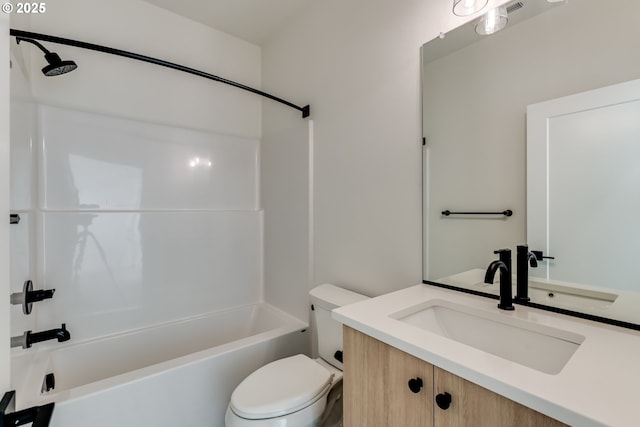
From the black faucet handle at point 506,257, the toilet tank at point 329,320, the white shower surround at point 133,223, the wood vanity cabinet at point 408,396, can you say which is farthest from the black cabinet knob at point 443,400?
the white shower surround at point 133,223

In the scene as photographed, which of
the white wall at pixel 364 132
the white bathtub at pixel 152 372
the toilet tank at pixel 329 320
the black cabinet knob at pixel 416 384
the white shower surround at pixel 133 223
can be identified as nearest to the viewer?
the black cabinet knob at pixel 416 384

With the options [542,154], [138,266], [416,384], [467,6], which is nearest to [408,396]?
[416,384]

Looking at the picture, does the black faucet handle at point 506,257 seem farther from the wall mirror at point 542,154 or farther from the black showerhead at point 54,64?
the black showerhead at point 54,64

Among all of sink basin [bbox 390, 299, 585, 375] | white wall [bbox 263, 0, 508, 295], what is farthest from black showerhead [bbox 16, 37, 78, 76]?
sink basin [bbox 390, 299, 585, 375]

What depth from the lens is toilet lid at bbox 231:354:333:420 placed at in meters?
1.14

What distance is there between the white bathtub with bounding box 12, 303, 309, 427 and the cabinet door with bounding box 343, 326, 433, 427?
88 cm

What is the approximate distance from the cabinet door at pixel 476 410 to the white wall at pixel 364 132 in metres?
0.71

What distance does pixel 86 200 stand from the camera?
182 cm

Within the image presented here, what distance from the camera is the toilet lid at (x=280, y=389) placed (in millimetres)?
1144

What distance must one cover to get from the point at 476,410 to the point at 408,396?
0.61ft

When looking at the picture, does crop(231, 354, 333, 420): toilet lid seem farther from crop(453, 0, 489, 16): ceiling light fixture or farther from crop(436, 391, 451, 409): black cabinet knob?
crop(453, 0, 489, 16): ceiling light fixture

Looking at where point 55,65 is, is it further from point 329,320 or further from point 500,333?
point 500,333

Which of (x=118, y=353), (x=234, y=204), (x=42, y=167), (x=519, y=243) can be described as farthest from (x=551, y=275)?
(x=42, y=167)

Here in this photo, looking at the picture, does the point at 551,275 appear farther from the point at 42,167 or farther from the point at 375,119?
the point at 42,167
